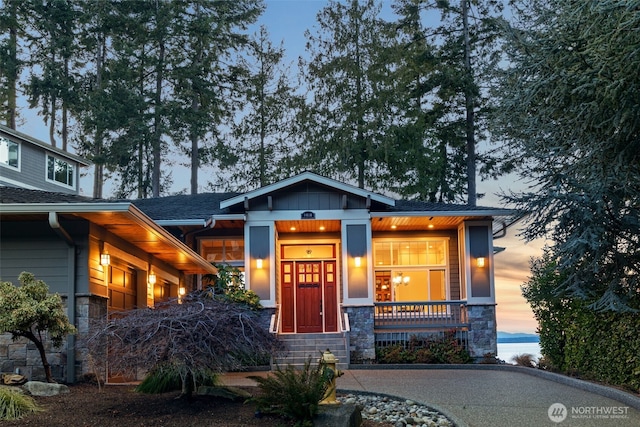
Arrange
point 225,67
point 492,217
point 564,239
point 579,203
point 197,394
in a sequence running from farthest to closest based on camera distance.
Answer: point 225,67 < point 492,217 < point 564,239 < point 579,203 < point 197,394

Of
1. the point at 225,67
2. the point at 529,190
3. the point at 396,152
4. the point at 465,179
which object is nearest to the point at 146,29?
the point at 225,67

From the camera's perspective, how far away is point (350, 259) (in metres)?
15.7

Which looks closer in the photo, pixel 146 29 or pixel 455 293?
pixel 455 293

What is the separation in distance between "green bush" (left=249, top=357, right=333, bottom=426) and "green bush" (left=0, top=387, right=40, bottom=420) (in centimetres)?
242

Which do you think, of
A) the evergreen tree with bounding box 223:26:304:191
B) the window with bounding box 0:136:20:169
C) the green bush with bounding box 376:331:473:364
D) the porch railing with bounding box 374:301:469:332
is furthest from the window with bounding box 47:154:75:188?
the green bush with bounding box 376:331:473:364

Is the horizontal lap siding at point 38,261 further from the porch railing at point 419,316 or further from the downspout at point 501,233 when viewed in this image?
the downspout at point 501,233

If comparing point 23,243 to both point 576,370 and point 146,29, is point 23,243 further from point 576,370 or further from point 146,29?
point 146,29

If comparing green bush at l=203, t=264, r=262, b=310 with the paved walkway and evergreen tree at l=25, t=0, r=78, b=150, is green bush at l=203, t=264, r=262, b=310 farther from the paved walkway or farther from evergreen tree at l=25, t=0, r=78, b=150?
evergreen tree at l=25, t=0, r=78, b=150

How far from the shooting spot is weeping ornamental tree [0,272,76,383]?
8438mm

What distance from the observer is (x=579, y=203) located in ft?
34.4

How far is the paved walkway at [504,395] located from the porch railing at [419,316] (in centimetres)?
230

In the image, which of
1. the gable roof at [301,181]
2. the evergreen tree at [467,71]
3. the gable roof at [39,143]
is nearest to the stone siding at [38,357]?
the gable roof at [301,181]

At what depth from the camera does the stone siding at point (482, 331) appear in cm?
1541

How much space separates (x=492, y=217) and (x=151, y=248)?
26.3ft
